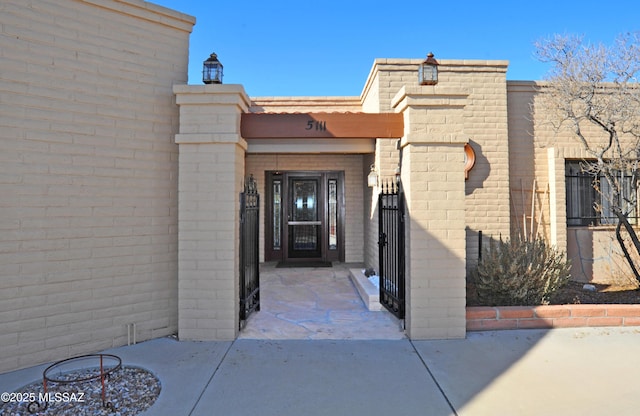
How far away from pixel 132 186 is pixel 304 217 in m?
6.31

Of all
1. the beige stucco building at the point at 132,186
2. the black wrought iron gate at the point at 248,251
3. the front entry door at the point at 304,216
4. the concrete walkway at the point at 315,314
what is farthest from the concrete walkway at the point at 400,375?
the front entry door at the point at 304,216

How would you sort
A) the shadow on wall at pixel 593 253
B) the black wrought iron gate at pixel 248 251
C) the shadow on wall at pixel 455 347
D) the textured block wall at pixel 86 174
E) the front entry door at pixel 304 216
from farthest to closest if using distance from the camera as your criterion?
the front entry door at pixel 304 216
the shadow on wall at pixel 593 253
the black wrought iron gate at pixel 248 251
the textured block wall at pixel 86 174
the shadow on wall at pixel 455 347

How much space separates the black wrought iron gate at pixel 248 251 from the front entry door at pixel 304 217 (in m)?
4.72

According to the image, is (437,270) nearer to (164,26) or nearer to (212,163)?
(212,163)

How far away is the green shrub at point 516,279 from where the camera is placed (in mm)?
5430

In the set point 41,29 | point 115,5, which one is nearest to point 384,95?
point 115,5

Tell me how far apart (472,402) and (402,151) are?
2919 mm

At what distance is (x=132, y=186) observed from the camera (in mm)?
4531

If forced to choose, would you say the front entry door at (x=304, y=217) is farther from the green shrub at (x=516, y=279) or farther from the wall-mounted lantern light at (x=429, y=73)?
the wall-mounted lantern light at (x=429, y=73)

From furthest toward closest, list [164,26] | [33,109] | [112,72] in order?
[164,26] → [112,72] → [33,109]

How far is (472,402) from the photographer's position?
315 centimetres

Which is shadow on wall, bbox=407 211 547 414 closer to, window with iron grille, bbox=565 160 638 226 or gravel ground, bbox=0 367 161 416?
gravel ground, bbox=0 367 161 416

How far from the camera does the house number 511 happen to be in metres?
4.88

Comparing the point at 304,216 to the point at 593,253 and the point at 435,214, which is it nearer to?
the point at 435,214
